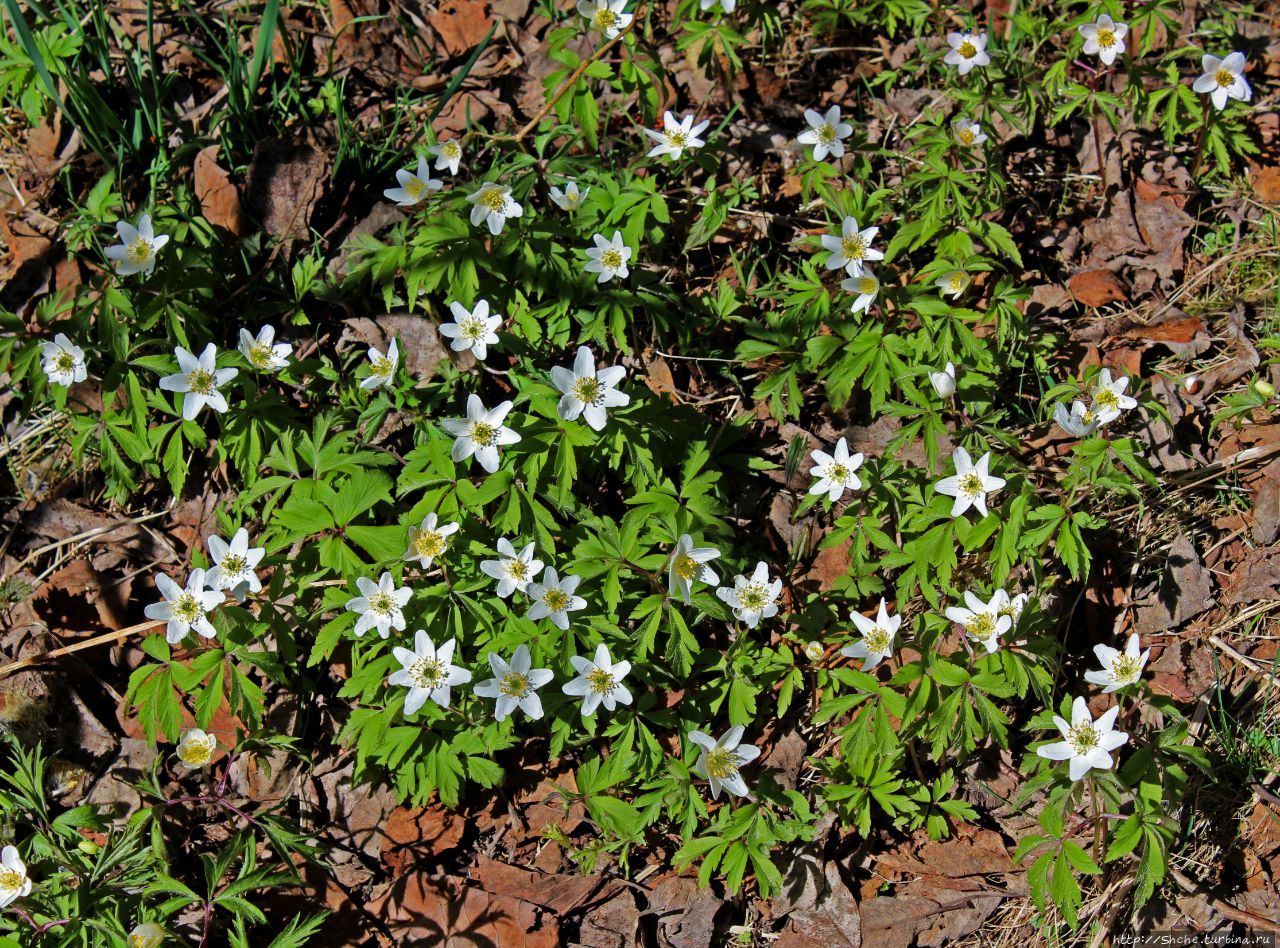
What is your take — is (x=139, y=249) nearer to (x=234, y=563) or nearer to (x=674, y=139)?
(x=234, y=563)

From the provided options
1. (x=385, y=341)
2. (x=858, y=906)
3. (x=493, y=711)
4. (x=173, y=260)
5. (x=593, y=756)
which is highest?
(x=173, y=260)

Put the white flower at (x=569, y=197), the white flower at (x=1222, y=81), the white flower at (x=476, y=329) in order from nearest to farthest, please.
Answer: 1. the white flower at (x=476, y=329)
2. the white flower at (x=569, y=197)
3. the white flower at (x=1222, y=81)

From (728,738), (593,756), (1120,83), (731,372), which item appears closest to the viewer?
(728,738)

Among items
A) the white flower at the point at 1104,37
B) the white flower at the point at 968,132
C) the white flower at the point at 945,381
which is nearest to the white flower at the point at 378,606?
the white flower at the point at 945,381

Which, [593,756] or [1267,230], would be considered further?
[1267,230]

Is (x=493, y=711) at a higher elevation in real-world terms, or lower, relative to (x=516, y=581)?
lower

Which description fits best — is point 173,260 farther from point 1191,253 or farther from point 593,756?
point 1191,253

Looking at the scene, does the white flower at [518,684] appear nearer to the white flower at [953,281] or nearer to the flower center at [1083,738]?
the flower center at [1083,738]

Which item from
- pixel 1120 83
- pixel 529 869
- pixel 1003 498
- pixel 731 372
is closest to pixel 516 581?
pixel 529 869
